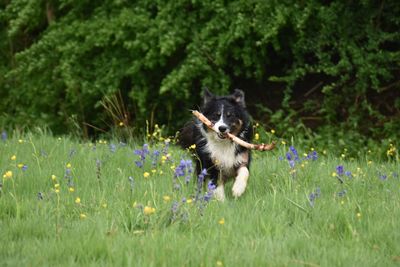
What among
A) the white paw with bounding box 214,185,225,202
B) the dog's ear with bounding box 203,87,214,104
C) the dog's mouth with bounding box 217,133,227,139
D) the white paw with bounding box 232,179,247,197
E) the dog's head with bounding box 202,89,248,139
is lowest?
the white paw with bounding box 214,185,225,202

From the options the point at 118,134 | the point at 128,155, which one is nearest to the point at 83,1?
the point at 118,134

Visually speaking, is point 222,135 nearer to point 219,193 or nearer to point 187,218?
point 219,193

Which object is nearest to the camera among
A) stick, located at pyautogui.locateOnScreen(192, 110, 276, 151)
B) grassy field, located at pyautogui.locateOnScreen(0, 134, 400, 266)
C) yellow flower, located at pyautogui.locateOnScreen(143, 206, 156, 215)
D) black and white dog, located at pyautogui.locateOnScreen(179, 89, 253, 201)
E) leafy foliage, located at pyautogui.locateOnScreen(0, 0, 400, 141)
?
grassy field, located at pyautogui.locateOnScreen(0, 134, 400, 266)

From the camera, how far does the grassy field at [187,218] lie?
4.20 metres

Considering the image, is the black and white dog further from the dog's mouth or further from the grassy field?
the grassy field

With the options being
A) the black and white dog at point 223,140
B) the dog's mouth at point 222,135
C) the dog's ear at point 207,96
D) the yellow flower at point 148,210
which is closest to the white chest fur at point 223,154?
the black and white dog at point 223,140

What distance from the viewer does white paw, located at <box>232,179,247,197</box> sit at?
5802mm

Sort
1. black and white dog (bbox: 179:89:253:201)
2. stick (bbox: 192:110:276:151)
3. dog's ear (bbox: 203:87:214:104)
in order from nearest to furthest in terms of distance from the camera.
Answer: stick (bbox: 192:110:276:151) < black and white dog (bbox: 179:89:253:201) < dog's ear (bbox: 203:87:214:104)

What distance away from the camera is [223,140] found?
6.56 m

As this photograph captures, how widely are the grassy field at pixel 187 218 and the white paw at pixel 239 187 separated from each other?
0.06 m

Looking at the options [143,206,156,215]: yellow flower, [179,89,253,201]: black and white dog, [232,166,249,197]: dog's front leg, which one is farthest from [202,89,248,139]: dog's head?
[143,206,156,215]: yellow flower

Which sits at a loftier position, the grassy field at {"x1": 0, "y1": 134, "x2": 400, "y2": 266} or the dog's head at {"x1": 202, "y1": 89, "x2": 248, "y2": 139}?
the dog's head at {"x1": 202, "y1": 89, "x2": 248, "y2": 139}

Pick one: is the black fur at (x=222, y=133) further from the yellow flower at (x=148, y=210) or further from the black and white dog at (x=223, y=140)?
the yellow flower at (x=148, y=210)

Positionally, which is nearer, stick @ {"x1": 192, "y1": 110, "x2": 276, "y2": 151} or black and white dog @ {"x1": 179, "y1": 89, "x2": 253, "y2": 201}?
stick @ {"x1": 192, "y1": 110, "x2": 276, "y2": 151}
